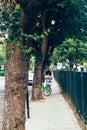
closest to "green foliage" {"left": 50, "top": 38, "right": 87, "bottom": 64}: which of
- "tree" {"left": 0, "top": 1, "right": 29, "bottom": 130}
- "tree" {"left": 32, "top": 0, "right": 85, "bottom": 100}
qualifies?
"tree" {"left": 32, "top": 0, "right": 85, "bottom": 100}

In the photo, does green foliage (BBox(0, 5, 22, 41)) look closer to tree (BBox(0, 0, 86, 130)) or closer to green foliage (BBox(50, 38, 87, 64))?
tree (BBox(0, 0, 86, 130))

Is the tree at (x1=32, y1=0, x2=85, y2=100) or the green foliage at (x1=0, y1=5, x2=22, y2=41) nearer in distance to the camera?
the green foliage at (x1=0, y1=5, x2=22, y2=41)

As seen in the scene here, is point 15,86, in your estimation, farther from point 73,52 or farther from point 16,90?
point 73,52

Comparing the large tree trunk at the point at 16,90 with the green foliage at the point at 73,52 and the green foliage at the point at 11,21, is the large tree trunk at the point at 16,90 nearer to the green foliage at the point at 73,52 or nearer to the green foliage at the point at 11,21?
the green foliage at the point at 11,21

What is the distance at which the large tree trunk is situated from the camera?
29.5ft

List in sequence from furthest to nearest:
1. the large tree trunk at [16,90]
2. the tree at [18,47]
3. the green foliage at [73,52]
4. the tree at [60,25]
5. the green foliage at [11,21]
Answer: the green foliage at [73,52] → the tree at [60,25] → the large tree trunk at [16,90] → the tree at [18,47] → the green foliage at [11,21]

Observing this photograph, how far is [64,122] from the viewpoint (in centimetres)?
1425

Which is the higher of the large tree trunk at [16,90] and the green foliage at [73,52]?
the green foliage at [73,52]

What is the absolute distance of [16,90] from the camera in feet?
29.4

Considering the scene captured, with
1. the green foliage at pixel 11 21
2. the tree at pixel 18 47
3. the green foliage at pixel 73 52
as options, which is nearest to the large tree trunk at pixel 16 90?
the tree at pixel 18 47

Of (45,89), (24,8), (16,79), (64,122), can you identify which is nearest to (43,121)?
(64,122)

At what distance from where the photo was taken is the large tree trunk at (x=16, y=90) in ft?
29.5

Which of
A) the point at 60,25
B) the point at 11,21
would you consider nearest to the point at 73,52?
the point at 60,25

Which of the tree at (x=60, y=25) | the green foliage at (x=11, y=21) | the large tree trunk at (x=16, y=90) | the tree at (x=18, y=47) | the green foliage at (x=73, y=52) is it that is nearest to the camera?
the green foliage at (x=11, y=21)
